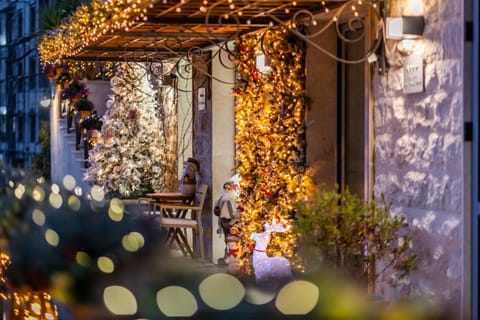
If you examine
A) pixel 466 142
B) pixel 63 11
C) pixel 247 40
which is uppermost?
pixel 63 11

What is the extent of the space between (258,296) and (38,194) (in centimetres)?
327

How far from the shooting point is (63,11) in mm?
21250

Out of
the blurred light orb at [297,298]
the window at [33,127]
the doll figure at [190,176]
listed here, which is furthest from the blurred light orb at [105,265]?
the window at [33,127]

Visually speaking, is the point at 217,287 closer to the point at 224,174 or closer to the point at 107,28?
the point at 107,28

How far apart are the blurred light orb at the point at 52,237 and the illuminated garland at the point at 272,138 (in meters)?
4.53

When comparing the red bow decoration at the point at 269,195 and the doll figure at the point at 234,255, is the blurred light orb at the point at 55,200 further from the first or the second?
the doll figure at the point at 234,255

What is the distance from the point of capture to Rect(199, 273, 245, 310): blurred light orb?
288 cm

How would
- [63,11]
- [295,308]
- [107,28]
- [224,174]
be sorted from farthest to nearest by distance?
[63,11] → [224,174] → [107,28] → [295,308]

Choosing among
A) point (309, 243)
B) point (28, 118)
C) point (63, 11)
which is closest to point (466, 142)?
point (309, 243)

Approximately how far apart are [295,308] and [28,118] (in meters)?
35.0

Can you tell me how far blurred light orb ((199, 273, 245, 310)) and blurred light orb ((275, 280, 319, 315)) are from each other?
112 mm

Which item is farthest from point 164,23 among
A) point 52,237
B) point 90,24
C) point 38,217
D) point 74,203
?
point 52,237

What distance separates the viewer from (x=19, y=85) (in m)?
37.5

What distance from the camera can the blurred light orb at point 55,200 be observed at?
5.42m
